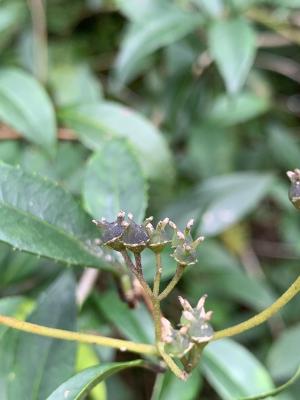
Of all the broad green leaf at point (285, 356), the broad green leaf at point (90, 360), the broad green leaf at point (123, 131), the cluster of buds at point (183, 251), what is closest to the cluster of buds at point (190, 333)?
the cluster of buds at point (183, 251)

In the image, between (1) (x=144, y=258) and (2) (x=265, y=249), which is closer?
(1) (x=144, y=258)

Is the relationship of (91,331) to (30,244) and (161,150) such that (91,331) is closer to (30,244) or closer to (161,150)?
(30,244)

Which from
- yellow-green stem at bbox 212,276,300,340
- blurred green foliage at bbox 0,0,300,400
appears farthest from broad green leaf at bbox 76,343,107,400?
yellow-green stem at bbox 212,276,300,340

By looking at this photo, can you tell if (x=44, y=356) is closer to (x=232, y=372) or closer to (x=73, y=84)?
(x=232, y=372)

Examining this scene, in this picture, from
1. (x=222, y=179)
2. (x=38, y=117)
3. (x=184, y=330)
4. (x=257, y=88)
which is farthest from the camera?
(x=257, y=88)

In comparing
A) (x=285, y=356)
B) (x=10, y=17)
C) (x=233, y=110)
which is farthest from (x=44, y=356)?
(x=233, y=110)

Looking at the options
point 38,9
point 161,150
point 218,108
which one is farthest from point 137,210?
point 38,9
